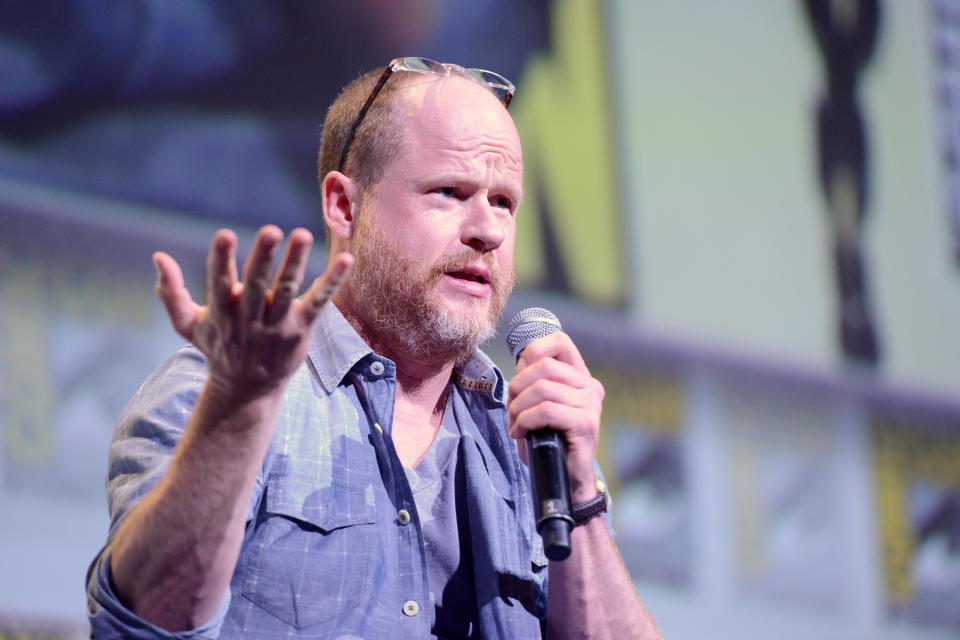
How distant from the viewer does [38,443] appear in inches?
99.5

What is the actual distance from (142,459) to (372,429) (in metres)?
0.36

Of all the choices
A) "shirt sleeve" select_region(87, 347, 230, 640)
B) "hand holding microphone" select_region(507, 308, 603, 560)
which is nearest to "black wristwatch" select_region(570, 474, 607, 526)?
"hand holding microphone" select_region(507, 308, 603, 560)

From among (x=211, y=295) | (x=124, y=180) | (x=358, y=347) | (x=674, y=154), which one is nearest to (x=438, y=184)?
(x=358, y=347)

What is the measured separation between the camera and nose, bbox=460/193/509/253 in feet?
5.49

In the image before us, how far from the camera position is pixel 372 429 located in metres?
1.57

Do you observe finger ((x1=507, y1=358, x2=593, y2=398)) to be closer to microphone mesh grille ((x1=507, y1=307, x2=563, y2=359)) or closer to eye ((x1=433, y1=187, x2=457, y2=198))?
microphone mesh grille ((x1=507, y1=307, x2=563, y2=359))

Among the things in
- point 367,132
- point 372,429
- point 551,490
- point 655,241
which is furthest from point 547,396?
point 655,241

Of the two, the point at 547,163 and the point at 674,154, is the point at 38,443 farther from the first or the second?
the point at 674,154

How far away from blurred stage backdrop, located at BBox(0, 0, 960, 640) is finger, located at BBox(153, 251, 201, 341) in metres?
1.57

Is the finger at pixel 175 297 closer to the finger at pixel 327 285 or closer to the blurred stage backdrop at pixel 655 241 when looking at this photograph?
the finger at pixel 327 285

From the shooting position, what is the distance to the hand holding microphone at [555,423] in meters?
1.29

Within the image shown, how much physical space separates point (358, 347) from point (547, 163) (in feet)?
6.82

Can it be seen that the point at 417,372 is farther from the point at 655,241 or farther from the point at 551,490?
the point at 655,241

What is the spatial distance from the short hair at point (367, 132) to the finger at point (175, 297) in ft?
2.34
